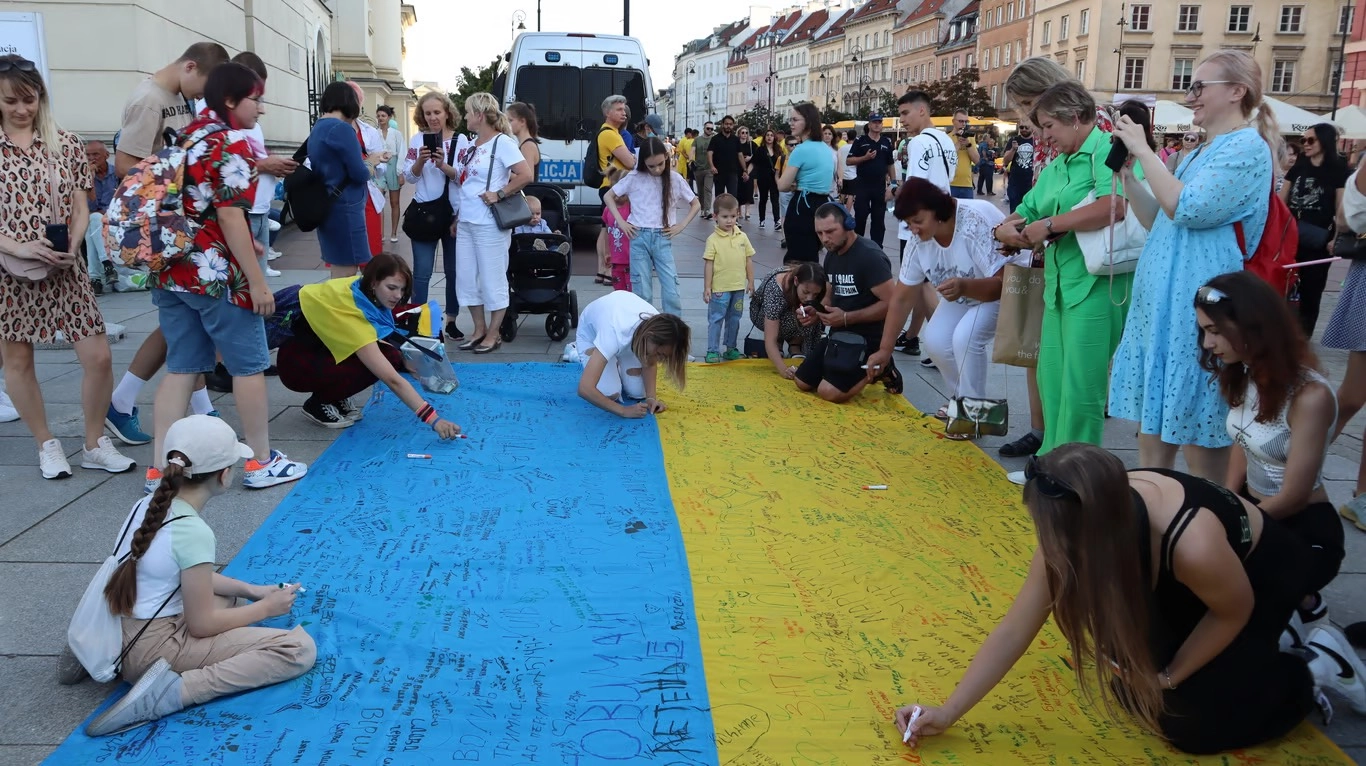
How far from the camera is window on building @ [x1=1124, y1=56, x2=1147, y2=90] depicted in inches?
2685

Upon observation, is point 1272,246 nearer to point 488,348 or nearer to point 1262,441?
point 1262,441

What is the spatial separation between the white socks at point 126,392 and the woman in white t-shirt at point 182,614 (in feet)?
8.47

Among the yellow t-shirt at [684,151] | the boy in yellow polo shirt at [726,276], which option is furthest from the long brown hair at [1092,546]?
the yellow t-shirt at [684,151]

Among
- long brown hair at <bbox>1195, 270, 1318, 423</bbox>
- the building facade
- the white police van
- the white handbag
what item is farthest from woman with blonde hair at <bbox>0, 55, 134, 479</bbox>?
the white police van

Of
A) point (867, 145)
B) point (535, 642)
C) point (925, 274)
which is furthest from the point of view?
point (867, 145)

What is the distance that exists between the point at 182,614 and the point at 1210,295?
3.08 m

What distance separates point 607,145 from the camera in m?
9.41

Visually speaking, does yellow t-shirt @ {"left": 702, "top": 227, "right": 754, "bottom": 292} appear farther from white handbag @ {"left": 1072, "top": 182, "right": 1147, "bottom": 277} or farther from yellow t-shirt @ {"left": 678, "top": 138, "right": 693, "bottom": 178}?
yellow t-shirt @ {"left": 678, "top": 138, "right": 693, "bottom": 178}

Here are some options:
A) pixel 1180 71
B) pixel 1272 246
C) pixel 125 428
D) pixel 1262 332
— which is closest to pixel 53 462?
pixel 125 428

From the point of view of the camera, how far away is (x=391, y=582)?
3740mm

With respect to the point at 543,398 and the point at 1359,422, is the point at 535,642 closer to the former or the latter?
the point at 543,398

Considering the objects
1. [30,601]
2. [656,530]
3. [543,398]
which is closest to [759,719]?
[656,530]

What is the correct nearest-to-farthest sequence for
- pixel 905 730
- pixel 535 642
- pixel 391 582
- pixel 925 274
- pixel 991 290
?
1. pixel 905 730
2. pixel 535 642
3. pixel 391 582
4. pixel 991 290
5. pixel 925 274

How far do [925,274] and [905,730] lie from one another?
3.80 metres
